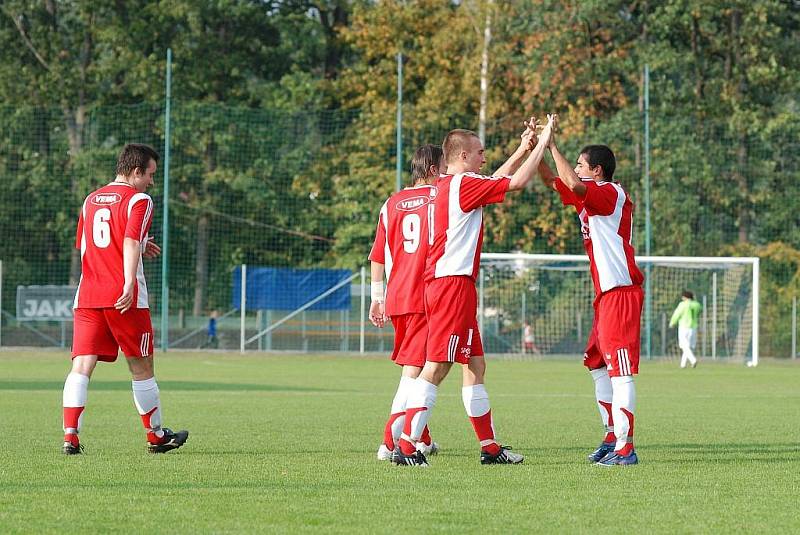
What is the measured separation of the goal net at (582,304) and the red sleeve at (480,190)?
2185 centimetres

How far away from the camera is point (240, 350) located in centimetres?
3353

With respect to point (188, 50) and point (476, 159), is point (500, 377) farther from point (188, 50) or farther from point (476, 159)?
point (188, 50)

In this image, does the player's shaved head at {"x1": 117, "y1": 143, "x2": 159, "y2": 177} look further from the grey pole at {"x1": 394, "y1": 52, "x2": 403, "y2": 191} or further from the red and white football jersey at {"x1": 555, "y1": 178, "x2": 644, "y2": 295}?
the grey pole at {"x1": 394, "y1": 52, "x2": 403, "y2": 191}

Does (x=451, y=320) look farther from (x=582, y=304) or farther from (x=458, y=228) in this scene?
(x=582, y=304)

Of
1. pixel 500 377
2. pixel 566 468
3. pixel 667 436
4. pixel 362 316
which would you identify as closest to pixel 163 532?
pixel 566 468

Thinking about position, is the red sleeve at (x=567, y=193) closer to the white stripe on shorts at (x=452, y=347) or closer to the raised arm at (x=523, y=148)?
the raised arm at (x=523, y=148)

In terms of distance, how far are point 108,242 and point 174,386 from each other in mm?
9275

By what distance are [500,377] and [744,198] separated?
1455 centimetres

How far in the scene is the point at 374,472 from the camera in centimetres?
781

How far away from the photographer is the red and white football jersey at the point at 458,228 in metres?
8.27

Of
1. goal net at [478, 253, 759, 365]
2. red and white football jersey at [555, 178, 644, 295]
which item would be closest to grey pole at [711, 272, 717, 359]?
goal net at [478, 253, 759, 365]

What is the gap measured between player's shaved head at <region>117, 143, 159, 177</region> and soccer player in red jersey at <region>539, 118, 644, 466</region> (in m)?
2.57

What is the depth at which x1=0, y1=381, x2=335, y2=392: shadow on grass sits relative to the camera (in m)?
17.5

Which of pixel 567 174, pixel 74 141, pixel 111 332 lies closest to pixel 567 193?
pixel 567 174
